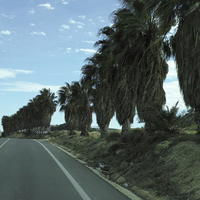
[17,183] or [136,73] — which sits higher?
[136,73]

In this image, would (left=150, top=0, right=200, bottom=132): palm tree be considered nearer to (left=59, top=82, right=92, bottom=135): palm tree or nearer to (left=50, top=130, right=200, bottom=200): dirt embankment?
(left=50, top=130, right=200, bottom=200): dirt embankment

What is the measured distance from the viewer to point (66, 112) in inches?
2630

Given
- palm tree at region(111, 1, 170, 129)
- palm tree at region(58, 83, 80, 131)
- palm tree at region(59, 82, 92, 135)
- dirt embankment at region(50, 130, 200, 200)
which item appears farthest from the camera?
palm tree at region(58, 83, 80, 131)

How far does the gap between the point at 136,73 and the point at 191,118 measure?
5.92 metres

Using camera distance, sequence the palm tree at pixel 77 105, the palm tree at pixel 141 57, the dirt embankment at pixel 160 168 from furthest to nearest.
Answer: the palm tree at pixel 77 105 < the palm tree at pixel 141 57 < the dirt embankment at pixel 160 168

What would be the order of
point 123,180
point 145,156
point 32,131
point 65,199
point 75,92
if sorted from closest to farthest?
point 65,199 < point 123,180 < point 145,156 < point 75,92 < point 32,131

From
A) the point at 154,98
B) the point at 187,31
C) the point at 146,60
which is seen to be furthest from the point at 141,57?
the point at 187,31

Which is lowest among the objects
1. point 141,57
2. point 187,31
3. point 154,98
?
point 154,98

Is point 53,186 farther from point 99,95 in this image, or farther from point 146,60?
point 99,95

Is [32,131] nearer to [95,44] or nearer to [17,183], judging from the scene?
[95,44]

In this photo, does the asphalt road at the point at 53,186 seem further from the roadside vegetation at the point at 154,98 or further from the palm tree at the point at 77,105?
the palm tree at the point at 77,105

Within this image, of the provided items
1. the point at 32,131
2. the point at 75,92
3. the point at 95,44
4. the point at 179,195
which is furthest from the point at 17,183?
the point at 32,131

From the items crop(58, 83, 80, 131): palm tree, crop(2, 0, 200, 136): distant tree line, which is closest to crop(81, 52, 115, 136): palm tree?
crop(2, 0, 200, 136): distant tree line

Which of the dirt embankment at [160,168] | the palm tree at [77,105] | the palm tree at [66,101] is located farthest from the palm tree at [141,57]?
the palm tree at [66,101]
